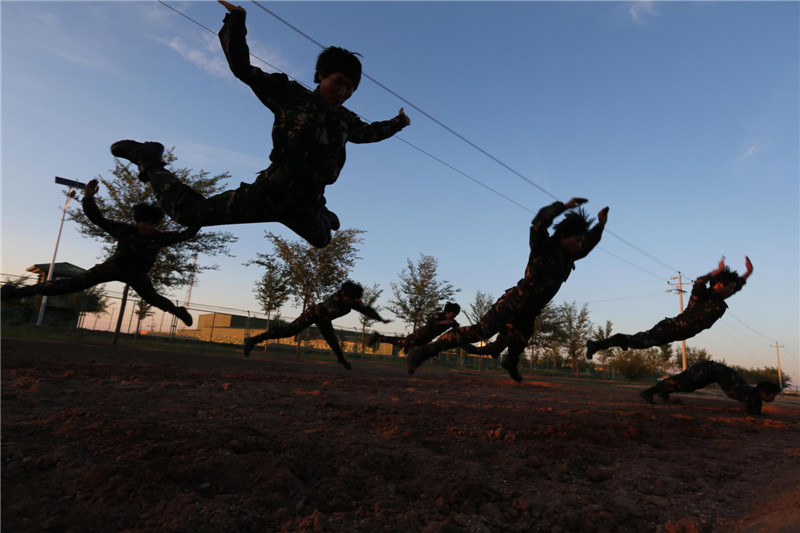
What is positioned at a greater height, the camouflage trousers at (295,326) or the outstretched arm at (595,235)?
the outstretched arm at (595,235)

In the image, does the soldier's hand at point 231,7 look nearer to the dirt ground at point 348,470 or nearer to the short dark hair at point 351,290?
the dirt ground at point 348,470

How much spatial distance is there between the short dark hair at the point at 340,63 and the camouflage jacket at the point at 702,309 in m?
7.42

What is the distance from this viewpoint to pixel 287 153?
2826mm

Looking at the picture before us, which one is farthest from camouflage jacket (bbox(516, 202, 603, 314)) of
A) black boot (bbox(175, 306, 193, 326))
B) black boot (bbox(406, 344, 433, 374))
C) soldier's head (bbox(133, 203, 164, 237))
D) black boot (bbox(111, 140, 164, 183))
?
soldier's head (bbox(133, 203, 164, 237))

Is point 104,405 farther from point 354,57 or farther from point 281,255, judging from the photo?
point 281,255

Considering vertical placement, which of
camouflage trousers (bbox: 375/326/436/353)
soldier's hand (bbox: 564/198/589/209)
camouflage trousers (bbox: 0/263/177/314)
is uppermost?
soldier's hand (bbox: 564/198/589/209)

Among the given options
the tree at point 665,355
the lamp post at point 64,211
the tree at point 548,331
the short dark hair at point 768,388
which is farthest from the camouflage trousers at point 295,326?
the tree at point 665,355

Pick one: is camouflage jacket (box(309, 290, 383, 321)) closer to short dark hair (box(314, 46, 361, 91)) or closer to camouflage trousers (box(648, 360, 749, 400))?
short dark hair (box(314, 46, 361, 91))

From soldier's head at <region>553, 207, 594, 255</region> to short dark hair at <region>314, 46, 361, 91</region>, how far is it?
13.3ft

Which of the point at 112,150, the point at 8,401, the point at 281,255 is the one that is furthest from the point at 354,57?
the point at 281,255

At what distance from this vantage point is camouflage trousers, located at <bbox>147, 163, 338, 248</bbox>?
115 inches

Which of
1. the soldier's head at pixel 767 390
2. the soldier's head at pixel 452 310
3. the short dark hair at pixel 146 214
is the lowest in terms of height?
the soldier's head at pixel 767 390

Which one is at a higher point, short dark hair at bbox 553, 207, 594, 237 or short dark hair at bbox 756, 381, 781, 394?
short dark hair at bbox 553, 207, 594, 237

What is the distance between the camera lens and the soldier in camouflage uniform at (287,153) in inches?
111
